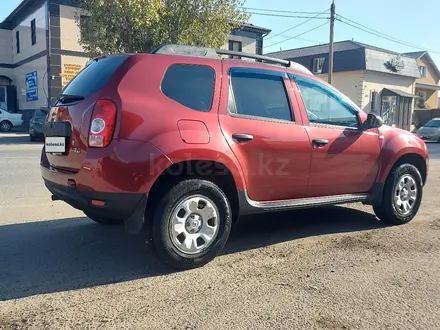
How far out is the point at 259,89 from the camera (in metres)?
4.19

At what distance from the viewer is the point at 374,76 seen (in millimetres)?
36500

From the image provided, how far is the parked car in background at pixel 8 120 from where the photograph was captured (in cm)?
2539

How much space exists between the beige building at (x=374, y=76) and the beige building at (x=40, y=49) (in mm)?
8940

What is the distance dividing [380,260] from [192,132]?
7.21ft

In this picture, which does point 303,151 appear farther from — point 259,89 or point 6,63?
point 6,63

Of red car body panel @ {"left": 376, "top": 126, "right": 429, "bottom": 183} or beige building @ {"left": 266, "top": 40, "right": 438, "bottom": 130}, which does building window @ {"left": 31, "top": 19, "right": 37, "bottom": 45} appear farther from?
red car body panel @ {"left": 376, "top": 126, "right": 429, "bottom": 183}

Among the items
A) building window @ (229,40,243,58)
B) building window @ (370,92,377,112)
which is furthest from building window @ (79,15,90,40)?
building window @ (370,92,377,112)

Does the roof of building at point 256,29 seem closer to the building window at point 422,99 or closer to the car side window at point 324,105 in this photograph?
the building window at point 422,99

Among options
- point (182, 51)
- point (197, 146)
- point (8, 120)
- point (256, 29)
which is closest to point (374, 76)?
point (256, 29)

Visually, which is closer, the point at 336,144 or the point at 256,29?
the point at 336,144

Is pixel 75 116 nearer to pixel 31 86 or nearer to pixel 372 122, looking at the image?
pixel 372 122

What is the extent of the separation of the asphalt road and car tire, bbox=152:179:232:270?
0.16m

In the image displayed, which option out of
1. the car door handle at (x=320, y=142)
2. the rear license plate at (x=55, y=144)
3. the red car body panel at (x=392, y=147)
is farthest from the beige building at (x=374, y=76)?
the rear license plate at (x=55, y=144)

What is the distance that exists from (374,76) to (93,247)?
36.5 m
